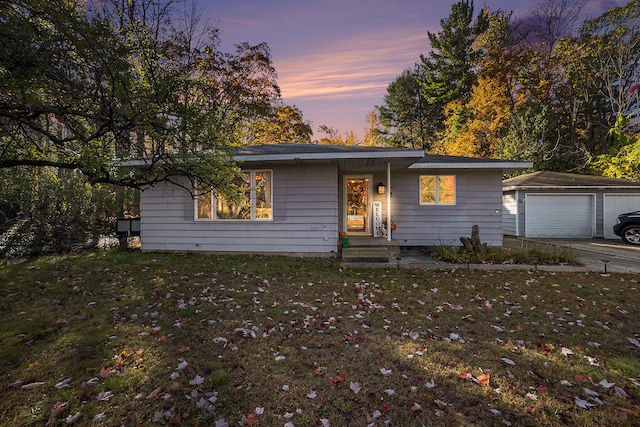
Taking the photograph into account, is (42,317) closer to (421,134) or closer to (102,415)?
(102,415)

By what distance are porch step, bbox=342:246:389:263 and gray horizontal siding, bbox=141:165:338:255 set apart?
0.62 meters

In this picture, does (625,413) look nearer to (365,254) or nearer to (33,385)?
(33,385)

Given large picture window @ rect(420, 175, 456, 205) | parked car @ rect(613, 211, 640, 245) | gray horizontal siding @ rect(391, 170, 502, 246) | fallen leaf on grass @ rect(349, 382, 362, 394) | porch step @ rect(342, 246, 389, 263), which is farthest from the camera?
parked car @ rect(613, 211, 640, 245)

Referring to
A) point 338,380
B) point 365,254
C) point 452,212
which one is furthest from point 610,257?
point 338,380

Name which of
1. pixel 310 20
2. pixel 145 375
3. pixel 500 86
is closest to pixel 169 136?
pixel 145 375

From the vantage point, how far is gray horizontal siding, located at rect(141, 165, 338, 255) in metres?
7.97

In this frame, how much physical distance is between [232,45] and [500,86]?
18173 mm

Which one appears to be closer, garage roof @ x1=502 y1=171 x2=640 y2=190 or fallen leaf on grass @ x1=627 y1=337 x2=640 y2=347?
fallen leaf on grass @ x1=627 y1=337 x2=640 y2=347

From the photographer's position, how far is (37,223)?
8766 mm

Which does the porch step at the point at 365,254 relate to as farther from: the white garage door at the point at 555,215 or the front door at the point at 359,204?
the white garage door at the point at 555,215

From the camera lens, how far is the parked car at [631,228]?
406 inches

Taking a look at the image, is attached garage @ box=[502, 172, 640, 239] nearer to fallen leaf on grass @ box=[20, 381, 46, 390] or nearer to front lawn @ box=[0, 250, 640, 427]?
front lawn @ box=[0, 250, 640, 427]

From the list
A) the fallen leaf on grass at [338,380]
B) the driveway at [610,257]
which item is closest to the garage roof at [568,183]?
the driveway at [610,257]

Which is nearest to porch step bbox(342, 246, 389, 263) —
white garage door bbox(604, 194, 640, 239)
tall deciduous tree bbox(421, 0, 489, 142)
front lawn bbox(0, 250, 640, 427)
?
front lawn bbox(0, 250, 640, 427)
